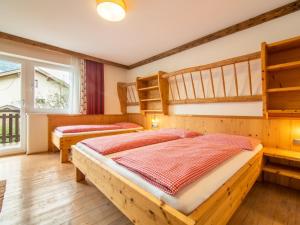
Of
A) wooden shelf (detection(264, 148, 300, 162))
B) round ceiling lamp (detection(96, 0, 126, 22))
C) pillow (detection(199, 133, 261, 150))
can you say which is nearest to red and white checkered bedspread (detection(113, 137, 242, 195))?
pillow (detection(199, 133, 261, 150))

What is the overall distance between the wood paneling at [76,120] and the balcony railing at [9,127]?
700 mm

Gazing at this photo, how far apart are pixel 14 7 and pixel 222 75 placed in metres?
3.02

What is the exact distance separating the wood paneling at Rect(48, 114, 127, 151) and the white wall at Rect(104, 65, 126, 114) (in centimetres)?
19

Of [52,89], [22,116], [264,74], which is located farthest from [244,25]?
[22,116]

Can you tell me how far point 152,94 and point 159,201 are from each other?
3.11 m

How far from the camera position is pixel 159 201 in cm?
89

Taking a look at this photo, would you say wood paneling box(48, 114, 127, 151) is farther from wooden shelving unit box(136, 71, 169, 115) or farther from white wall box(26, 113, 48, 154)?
wooden shelving unit box(136, 71, 169, 115)

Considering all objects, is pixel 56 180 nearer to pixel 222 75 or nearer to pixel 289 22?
pixel 222 75

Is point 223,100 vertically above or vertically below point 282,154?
above

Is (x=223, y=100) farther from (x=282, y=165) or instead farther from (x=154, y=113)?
(x=154, y=113)

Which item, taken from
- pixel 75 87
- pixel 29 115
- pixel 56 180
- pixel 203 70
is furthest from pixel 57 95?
pixel 203 70

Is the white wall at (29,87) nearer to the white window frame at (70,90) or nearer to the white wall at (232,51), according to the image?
the white window frame at (70,90)

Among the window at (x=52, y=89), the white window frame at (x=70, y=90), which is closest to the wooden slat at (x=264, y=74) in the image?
the white window frame at (x=70, y=90)

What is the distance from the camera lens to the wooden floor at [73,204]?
1.34 metres
